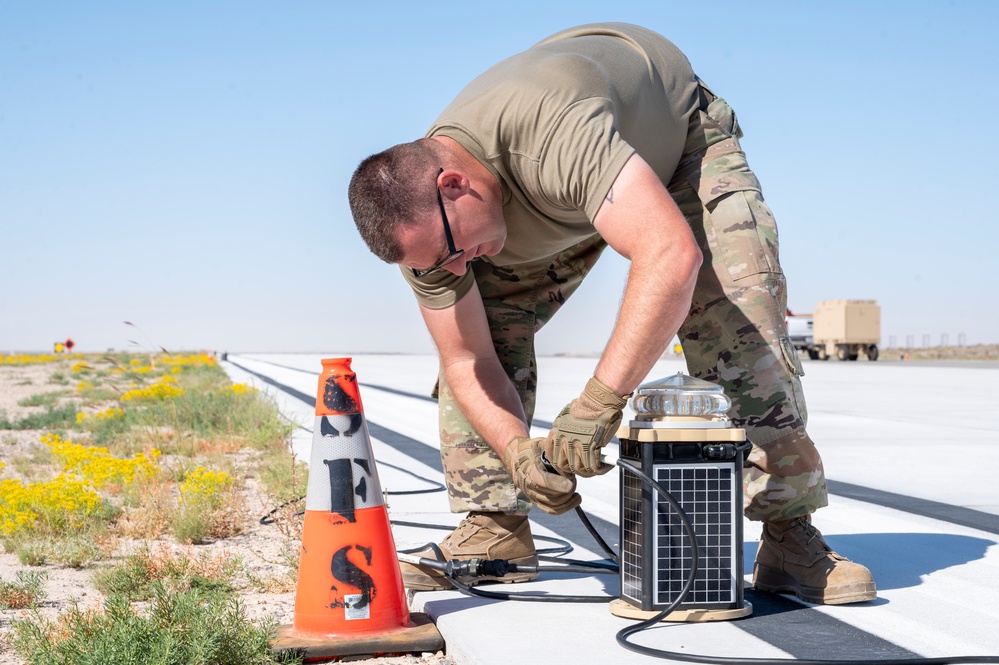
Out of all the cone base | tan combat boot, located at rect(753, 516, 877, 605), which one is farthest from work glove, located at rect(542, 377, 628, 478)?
tan combat boot, located at rect(753, 516, 877, 605)

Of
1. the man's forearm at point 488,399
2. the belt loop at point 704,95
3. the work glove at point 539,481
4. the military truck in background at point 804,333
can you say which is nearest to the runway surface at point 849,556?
the work glove at point 539,481

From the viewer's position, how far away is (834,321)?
41531mm

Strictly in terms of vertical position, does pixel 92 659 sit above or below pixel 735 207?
below

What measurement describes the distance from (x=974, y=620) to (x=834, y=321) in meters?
40.2

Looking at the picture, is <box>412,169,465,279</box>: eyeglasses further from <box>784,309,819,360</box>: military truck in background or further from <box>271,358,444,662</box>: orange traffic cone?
<box>784,309,819,360</box>: military truck in background

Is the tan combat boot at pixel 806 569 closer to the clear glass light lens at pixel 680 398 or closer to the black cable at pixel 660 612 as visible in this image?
the black cable at pixel 660 612

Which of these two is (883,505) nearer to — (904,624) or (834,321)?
(904,624)

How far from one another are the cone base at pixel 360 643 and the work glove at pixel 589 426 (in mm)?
734

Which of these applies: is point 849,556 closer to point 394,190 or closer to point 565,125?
point 565,125

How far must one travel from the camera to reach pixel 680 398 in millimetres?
3129

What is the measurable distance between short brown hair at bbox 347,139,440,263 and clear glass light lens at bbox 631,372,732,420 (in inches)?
34.7

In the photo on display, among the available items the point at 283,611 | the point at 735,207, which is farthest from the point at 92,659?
the point at 735,207

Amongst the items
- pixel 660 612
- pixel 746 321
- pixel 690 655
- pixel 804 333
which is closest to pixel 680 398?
pixel 746 321

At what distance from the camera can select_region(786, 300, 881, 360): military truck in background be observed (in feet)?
134
